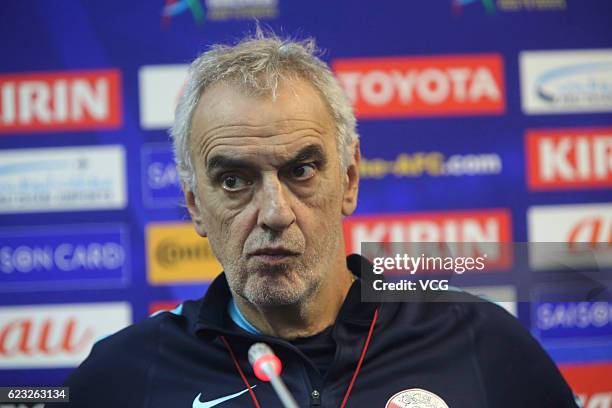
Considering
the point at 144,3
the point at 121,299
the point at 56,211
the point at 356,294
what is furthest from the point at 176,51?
the point at 356,294

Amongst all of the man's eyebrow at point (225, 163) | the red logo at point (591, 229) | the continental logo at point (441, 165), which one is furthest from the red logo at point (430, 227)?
the man's eyebrow at point (225, 163)

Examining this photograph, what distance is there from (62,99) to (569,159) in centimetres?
220

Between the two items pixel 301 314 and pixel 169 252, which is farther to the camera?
pixel 169 252

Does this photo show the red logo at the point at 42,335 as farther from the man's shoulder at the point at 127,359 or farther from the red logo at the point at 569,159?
the red logo at the point at 569,159

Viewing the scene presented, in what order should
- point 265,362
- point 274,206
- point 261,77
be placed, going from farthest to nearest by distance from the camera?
point 261,77 → point 274,206 → point 265,362

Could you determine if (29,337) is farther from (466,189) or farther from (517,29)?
(517,29)

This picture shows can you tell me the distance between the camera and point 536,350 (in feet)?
5.47

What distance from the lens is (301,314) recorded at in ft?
5.02

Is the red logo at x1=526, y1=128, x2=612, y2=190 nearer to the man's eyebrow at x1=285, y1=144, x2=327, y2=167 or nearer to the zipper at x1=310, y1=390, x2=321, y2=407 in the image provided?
the man's eyebrow at x1=285, y1=144, x2=327, y2=167

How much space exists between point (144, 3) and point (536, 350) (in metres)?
2.13

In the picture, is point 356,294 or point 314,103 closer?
point 314,103

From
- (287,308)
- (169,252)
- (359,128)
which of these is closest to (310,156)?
(287,308)

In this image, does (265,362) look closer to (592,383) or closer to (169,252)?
(169,252)

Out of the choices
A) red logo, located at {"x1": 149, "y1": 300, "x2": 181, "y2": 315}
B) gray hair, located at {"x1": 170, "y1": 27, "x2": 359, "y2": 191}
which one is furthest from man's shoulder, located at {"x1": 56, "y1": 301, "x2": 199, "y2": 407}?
red logo, located at {"x1": 149, "y1": 300, "x2": 181, "y2": 315}
